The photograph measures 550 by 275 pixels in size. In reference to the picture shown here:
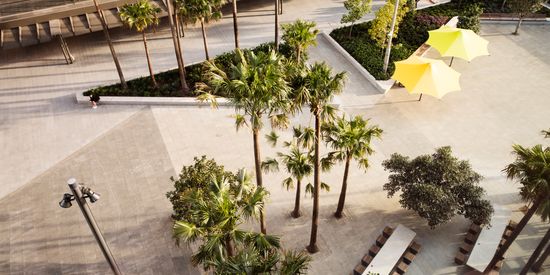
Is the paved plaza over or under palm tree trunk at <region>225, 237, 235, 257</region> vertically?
under

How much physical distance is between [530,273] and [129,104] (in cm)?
2191

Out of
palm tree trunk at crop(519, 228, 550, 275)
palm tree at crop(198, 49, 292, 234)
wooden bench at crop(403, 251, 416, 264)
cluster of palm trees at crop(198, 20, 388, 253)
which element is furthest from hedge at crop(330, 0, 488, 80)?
palm tree at crop(198, 49, 292, 234)

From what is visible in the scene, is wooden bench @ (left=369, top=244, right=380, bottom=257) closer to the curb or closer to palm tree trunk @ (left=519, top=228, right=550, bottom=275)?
palm tree trunk @ (left=519, top=228, right=550, bottom=275)

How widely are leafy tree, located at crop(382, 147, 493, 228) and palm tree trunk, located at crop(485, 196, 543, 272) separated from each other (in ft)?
4.68

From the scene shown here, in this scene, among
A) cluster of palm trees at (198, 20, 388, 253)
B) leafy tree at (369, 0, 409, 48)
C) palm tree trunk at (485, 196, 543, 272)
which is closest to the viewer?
cluster of palm trees at (198, 20, 388, 253)

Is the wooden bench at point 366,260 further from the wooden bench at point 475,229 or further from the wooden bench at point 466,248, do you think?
the wooden bench at point 475,229

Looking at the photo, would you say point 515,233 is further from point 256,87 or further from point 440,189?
point 256,87

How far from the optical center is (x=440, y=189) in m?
17.4

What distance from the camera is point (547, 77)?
27969mm

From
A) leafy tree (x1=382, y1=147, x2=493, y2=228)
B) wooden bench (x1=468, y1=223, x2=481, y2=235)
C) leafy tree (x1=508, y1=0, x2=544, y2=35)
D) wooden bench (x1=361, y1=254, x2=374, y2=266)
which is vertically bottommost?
wooden bench (x1=361, y1=254, x2=374, y2=266)

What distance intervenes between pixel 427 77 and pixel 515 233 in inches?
418

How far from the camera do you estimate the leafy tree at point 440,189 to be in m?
17.3

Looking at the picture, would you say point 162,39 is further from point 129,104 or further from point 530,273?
point 530,273

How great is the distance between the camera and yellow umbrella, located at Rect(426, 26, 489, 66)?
1021 inches
